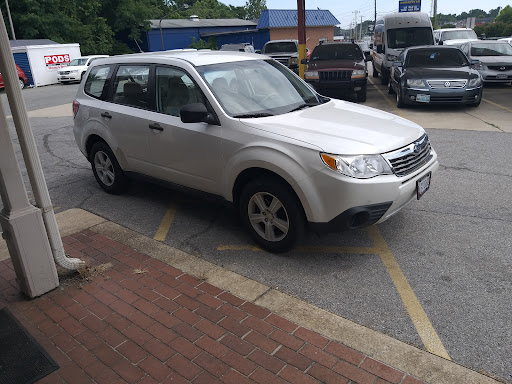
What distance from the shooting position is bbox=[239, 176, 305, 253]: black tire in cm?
400

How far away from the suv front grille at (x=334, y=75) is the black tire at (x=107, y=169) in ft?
27.5

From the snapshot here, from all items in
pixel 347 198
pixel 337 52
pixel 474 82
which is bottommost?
pixel 474 82

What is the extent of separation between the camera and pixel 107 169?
239 inches

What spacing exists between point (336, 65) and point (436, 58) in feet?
8.82

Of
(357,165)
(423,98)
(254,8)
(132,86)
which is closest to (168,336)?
(357,165)

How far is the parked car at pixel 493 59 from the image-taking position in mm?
14656

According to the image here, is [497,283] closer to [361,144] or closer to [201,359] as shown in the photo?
[361,144]

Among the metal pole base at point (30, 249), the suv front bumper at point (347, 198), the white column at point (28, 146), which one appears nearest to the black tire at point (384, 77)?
the suv front bumper at point (347, 198)

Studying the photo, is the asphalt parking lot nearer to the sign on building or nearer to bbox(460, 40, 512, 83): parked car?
bbox(460, 40, 512, 83): parked car

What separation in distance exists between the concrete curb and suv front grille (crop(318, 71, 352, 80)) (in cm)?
945

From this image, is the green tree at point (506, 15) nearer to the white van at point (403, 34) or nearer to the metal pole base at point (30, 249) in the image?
the white van at point (403, 34)

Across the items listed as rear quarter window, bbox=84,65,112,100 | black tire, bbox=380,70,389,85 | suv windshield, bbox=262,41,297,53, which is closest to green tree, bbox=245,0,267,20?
suv windshield, bbox=262,41,297,53

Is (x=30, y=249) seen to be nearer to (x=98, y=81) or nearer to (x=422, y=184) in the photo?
(x=98, y=81)

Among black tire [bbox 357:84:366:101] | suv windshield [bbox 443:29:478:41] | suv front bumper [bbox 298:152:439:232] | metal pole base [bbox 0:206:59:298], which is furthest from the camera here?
suv windshield [bbox 443:29:478:41]
